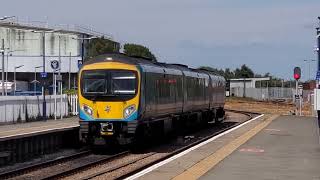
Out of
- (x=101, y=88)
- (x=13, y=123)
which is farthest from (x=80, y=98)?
(x=13, y=123)

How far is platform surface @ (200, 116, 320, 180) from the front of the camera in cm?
1299

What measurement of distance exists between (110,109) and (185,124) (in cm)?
1014

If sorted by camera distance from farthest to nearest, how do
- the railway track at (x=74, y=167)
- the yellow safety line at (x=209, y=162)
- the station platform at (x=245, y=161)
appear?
the railway track at (x=74, y=167), the station platform at (x=245, y=161), the yellow safety line at (x=209, y=162)

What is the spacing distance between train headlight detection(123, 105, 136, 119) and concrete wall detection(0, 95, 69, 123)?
14638 mm

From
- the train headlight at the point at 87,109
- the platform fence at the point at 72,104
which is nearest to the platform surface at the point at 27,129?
the train headlight at the point at 87,109

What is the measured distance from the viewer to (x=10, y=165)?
1805 cm

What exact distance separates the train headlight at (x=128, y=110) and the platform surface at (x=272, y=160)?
3.49 m

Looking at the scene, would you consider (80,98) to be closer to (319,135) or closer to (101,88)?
(101,88)

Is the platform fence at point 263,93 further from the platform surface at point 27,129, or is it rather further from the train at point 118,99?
the train at point 118,99

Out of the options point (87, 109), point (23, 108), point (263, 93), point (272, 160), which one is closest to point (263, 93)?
point (263, 93)

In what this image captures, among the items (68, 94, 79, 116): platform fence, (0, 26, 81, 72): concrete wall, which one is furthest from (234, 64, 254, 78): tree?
(68, 94, 79, 116): platform fence

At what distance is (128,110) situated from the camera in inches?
759

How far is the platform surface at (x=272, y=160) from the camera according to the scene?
13.0m

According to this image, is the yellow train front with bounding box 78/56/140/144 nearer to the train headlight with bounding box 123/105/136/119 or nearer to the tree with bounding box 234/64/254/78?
the train headlight with bounding box 123/105/136/119
